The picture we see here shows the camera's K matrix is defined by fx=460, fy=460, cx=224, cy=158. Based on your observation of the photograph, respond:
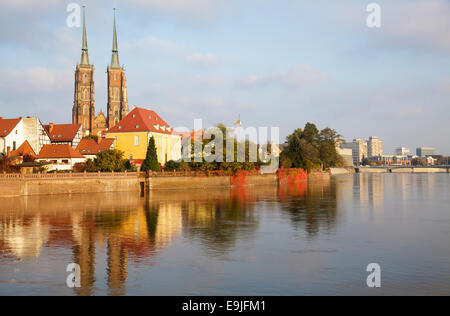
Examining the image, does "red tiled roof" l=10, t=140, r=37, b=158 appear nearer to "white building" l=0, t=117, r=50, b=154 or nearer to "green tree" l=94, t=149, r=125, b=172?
"white building" l=0, t=117, r=50, b=154

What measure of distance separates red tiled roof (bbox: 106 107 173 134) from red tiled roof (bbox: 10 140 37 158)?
1667 cm

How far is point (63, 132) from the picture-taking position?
8606 cm

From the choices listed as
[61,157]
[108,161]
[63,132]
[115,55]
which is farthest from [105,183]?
[115,55]

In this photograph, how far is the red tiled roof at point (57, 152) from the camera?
246 feet

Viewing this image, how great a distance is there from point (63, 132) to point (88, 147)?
674cm

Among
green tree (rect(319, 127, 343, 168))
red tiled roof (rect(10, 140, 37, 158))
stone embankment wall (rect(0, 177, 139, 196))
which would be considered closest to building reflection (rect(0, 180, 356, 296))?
stone embankment wall (rect(0, 177, 139, 196))

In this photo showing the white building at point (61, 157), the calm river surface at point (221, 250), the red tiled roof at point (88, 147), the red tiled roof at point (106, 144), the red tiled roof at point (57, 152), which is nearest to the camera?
the calm river surface at point (221, 250)

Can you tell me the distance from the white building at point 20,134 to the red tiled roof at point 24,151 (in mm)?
818

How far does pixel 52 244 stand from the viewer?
27109mm

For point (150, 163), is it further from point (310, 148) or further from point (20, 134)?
point (310, 148)

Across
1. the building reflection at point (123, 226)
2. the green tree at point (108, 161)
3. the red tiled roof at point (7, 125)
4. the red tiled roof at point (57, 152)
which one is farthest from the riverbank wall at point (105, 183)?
the red tiled roof at point (7, 125)

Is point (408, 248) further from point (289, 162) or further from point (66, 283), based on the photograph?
point (289, 162)

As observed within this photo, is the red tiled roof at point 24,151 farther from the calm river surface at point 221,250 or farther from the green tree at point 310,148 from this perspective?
the green tree at point 310,148

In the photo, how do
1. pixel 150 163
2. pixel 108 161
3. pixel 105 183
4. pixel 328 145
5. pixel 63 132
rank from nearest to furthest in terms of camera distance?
pixel 105 183, pixel 108 161, pixel 150 163, pixel 63 132, pixel 328 145
